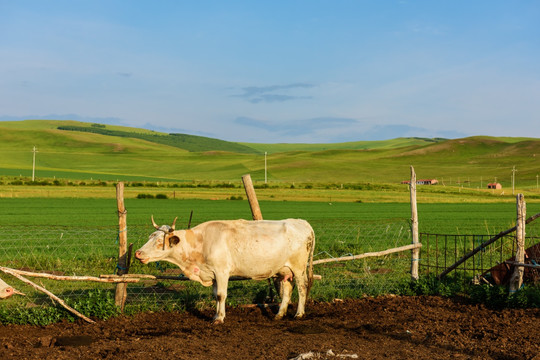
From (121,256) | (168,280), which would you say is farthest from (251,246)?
(168,280)

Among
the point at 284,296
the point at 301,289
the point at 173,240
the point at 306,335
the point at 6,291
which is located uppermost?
the point at 173,240

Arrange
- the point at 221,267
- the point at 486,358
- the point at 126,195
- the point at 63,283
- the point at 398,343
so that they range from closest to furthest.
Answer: the point at 486,358 < the point at 398,343 < the point at 221,267 < the point at 63,283 < the point at 126,195

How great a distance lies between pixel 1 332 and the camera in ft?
29.4

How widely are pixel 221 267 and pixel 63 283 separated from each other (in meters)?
5.84

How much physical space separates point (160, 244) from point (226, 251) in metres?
1.21

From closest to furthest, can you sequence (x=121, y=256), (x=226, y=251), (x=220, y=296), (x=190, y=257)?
(x=220, y=296)
(x=226, y=251)
(x=190, y=257)
(x=121, y=256)

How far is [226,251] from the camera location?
9844 millimetres

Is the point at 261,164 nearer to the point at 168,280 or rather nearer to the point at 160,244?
the point at 168,280

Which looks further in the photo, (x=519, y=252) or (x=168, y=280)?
(x=168, y=280)

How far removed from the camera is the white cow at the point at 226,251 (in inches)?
387

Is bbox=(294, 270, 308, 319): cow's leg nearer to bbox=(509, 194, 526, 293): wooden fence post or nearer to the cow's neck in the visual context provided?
the cow's neck

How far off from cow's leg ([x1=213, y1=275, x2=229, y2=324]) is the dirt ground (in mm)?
186

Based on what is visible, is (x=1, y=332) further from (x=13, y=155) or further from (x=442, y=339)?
(x=13, y=155)

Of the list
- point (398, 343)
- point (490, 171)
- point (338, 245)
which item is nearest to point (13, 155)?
point (490, 171)
